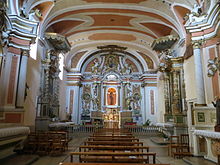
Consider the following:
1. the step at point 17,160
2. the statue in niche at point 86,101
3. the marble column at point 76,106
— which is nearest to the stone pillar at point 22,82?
the step at point 17,160

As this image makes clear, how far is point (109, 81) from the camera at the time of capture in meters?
18.8

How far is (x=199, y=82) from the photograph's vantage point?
275 inches

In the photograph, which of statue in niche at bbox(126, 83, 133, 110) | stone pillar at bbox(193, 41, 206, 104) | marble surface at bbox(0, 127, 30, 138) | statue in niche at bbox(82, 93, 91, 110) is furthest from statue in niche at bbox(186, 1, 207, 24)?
statue in niche at bbox(82, 93, 91, 110)

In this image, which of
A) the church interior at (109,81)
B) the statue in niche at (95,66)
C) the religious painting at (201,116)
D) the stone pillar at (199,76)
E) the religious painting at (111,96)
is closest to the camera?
the church interior at (109,81)

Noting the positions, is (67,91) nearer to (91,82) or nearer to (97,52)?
(91,82)

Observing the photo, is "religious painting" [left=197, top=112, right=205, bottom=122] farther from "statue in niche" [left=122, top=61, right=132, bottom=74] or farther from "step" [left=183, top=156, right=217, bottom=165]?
"statue in niche" [left=122, top=61, right=132, bottom=74]

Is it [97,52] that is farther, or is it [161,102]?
[97,52]

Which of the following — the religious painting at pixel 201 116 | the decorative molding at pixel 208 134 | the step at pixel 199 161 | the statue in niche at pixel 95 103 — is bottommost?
the step at pixel 199 161

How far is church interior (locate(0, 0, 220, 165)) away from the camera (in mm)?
5801

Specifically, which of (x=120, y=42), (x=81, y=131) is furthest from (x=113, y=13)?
(x=81, y=131)

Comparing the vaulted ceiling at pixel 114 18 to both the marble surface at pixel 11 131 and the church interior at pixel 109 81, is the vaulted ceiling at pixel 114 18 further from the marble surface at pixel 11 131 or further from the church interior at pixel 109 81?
the marble surface at pixel 11 131

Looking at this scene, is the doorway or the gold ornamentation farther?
the doorway

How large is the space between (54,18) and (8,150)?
7.48 m

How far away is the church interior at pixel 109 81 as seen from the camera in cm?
580
